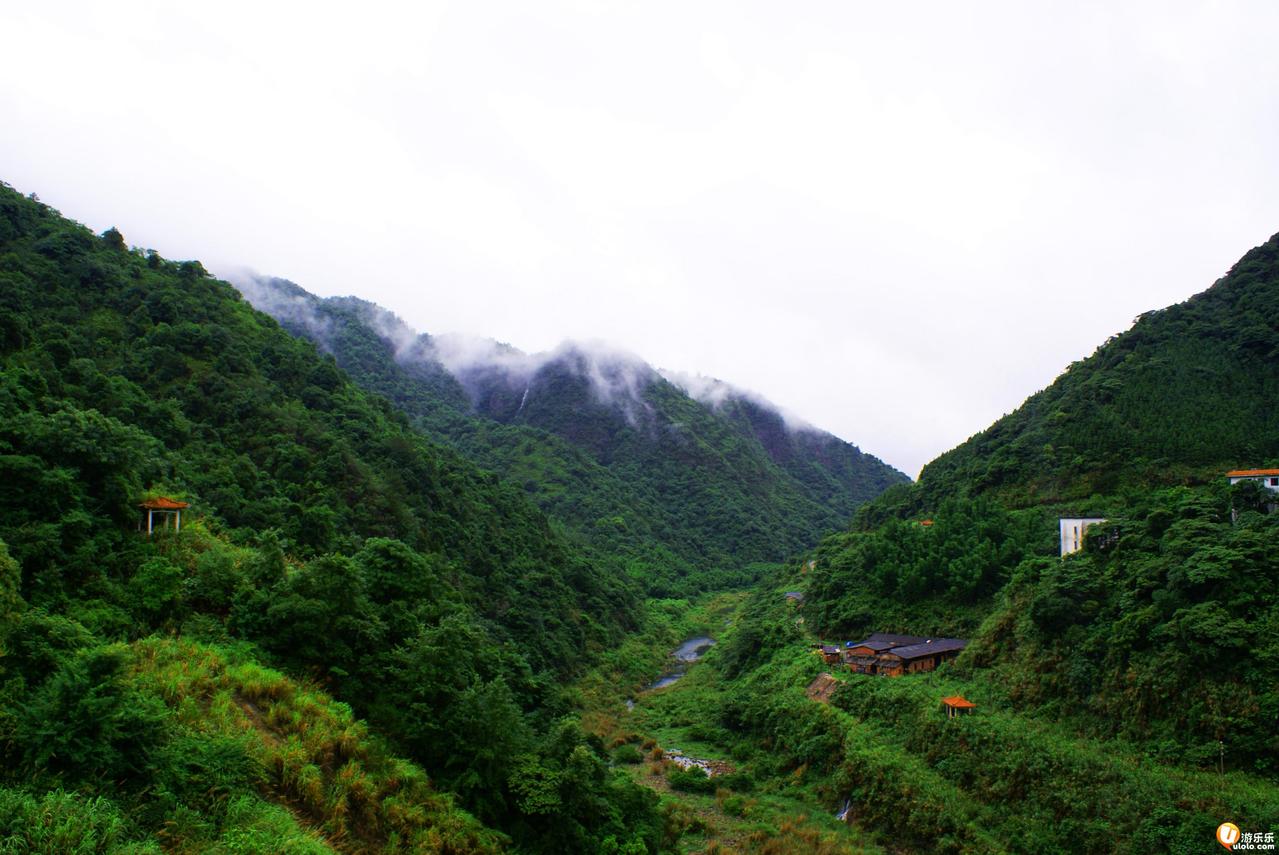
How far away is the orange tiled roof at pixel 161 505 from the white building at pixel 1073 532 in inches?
1346

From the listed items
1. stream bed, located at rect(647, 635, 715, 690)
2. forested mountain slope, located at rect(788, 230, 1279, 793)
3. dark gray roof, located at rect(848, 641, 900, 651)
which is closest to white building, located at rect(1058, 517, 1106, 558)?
forested mountain slope, located at rect(788, 230, 1279, 793)

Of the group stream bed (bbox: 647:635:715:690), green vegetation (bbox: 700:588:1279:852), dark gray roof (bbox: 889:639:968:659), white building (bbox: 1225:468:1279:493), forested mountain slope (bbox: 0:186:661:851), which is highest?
white building (bbox: 1225:468:1279:493)

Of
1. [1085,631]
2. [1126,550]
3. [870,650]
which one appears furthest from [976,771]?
[870,650]

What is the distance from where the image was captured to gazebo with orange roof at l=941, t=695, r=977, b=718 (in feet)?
90.5

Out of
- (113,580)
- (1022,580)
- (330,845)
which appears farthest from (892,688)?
(113,580)

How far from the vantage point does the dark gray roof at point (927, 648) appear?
110 feet

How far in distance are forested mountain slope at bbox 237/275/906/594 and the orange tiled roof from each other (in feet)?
200

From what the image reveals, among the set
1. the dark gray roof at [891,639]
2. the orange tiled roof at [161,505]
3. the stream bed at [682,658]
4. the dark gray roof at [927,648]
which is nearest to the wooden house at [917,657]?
the dark gray roof at [927,648]

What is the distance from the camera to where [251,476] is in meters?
31.8

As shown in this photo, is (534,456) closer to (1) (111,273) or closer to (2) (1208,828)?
(1) (111,273)

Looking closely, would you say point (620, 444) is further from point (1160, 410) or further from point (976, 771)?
point (976, 771)

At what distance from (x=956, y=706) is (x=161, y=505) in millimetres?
27739

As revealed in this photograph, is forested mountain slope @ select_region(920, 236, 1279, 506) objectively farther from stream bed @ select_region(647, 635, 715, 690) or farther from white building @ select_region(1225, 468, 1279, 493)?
stream bed @ select_region(647, 635, 715, 690)

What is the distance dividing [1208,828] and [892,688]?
13878 millimetres
